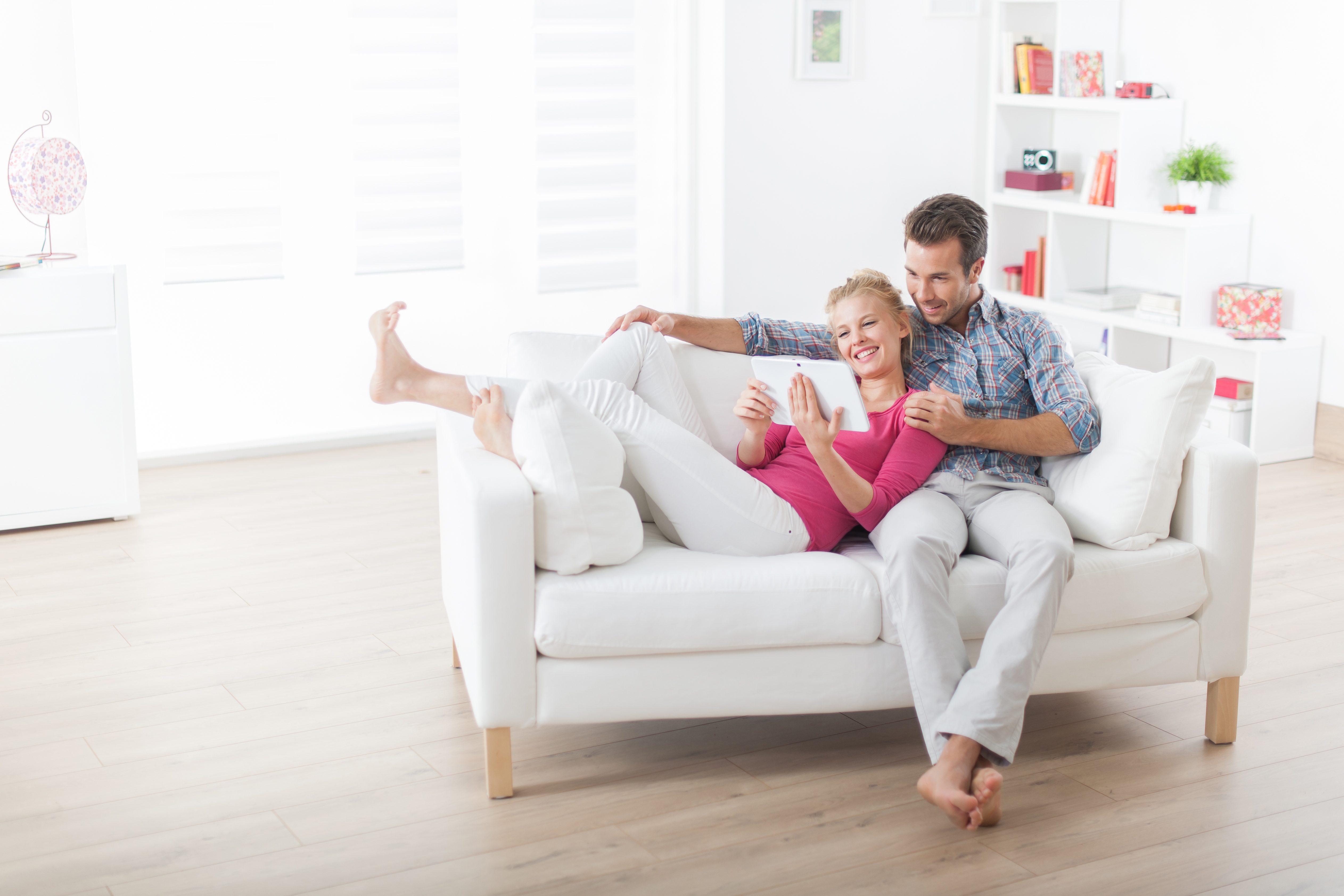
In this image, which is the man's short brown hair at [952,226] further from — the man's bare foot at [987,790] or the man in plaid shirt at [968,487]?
the man's bare foot at [987,790]

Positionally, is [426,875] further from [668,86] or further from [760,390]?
[668,86]

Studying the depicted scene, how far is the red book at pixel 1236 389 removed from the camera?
4.80m

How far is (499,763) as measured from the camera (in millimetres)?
2406

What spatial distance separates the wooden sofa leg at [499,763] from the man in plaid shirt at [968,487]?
0.71 metres

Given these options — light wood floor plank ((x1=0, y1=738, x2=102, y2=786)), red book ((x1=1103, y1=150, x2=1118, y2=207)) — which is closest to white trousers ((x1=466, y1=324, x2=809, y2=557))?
light wood floor plank ((x1=0, y1=738, x2=102, y2=786))

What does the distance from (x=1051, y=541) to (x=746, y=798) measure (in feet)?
2.34

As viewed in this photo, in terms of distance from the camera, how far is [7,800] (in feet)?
7.93

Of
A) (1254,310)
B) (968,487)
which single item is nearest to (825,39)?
(1254,310)

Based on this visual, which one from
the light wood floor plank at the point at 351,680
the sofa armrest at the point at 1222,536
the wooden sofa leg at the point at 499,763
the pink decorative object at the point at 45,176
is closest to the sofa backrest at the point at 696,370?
the light wood floor plank at the point at 351,680

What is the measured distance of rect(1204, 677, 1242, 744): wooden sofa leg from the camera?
8.57ft

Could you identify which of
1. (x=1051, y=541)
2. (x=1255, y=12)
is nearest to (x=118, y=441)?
(x=1051, y=541)

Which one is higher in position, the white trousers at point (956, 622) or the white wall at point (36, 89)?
the white wall at point (36, 89)

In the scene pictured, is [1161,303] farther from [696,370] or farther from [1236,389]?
[696,370]

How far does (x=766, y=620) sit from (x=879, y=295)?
782 mm
